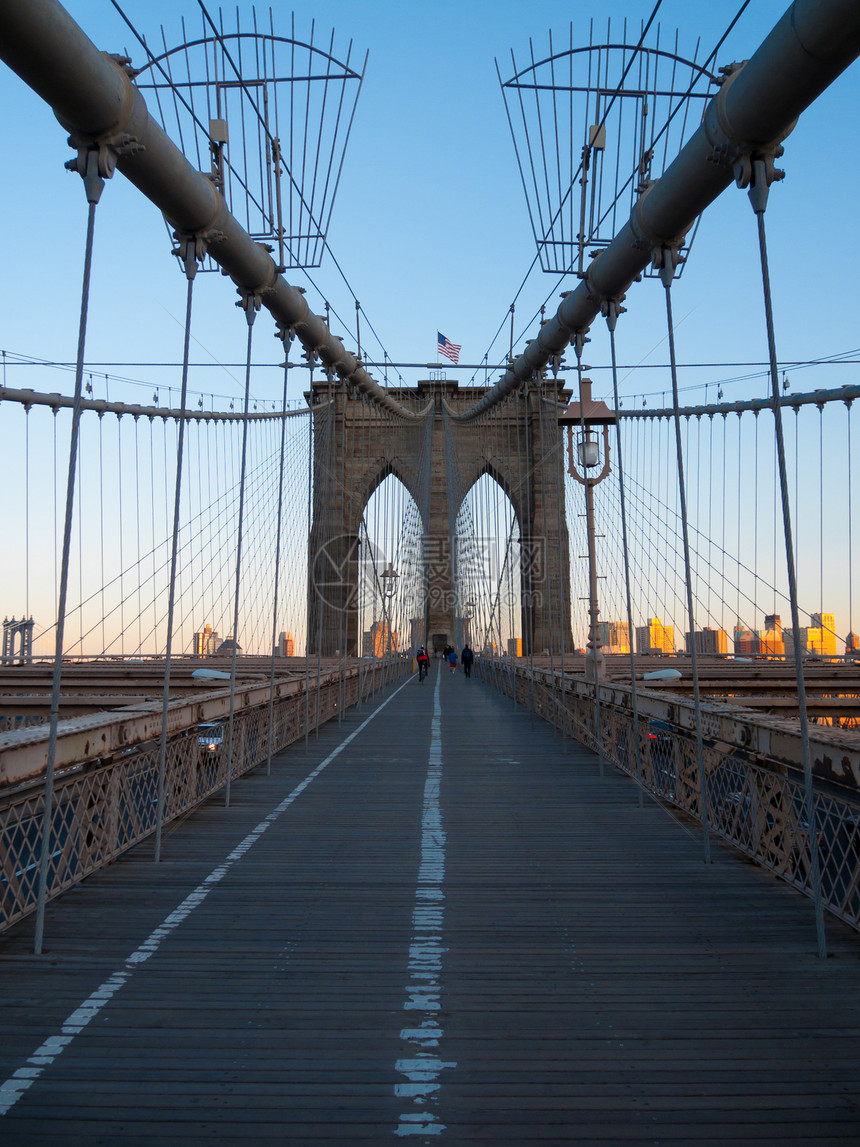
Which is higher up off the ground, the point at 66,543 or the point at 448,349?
the point at 448,349

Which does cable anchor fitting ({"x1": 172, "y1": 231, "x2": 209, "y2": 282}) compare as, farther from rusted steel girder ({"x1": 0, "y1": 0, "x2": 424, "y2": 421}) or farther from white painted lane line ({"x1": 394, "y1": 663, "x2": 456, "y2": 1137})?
white painted lane line ({"x1": 394, "y1": 663, "x2": 456, "y2": 1137})

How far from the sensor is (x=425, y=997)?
3.29m

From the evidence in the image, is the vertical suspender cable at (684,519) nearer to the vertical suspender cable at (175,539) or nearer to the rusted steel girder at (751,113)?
the rusted steel girder at (751,113)

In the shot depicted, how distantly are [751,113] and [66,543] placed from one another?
11.3 feet

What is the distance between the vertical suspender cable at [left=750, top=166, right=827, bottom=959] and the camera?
3.70 meters

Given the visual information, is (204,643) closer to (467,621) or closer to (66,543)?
(467,621)

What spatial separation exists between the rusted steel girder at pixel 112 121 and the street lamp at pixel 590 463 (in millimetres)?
6720

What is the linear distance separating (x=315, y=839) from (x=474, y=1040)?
3329 millimetres

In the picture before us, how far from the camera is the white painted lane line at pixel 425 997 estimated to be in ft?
8.06

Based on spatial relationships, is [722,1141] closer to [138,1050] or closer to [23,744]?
[138,1050]

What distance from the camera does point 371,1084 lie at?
2613 millimetres

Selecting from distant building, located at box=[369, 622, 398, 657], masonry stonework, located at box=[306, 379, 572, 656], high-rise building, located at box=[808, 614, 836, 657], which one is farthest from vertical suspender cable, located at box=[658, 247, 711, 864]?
masonry stonework, located at box=[306, 379, 572, 656]

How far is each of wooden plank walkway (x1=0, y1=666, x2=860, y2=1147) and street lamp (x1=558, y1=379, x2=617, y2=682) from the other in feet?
19.5

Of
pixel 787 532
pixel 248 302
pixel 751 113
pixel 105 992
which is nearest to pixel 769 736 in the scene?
pixel 787 532
